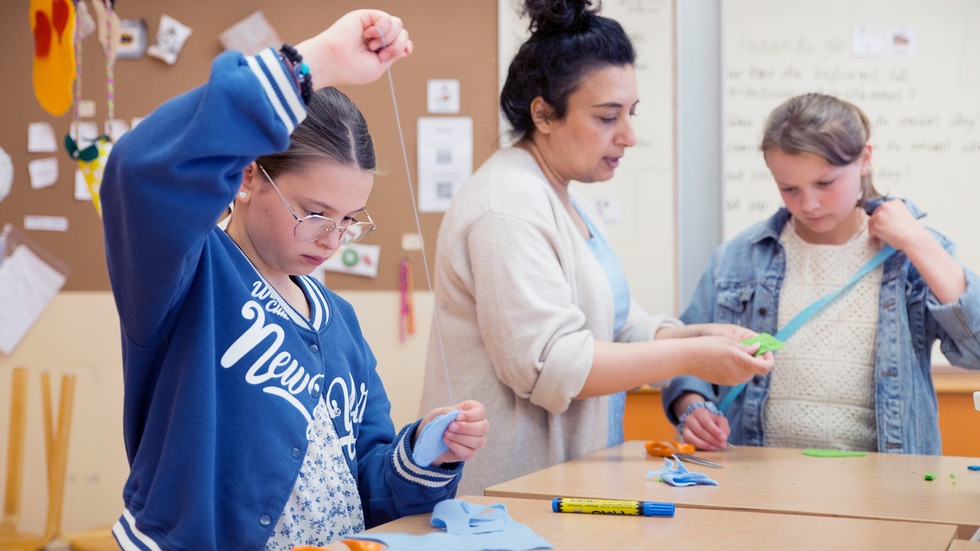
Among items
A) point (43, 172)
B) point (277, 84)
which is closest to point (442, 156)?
point (43, 172)

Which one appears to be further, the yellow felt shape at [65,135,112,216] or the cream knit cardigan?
the yellow felt shape at [65,135,112,216]

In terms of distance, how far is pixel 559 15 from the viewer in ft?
5.85

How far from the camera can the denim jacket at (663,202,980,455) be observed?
1827mm

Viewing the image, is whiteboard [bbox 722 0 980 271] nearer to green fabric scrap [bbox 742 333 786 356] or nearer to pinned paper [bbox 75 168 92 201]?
green fabric scrap [bbox 742 333 786 356]

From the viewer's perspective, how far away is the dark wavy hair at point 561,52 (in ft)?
5.81

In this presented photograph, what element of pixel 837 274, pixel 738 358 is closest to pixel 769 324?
pixel 837 274

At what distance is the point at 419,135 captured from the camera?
3.30 meters

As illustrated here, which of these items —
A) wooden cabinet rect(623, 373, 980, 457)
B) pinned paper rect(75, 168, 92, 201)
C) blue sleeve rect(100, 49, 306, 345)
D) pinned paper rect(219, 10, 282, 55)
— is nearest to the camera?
blue sleeve rect(100, 49, 306, 345)

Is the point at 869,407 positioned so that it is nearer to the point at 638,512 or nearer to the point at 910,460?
the point at 910,460

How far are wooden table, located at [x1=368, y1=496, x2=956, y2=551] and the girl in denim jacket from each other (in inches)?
25.3

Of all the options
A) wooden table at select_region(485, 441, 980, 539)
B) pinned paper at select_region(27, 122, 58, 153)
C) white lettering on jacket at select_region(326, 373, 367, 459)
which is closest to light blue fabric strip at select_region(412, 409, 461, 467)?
white lettering on jacket at select_region(326, 373, 367, 459)

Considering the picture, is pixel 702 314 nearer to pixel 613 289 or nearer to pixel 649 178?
pixel 613 289

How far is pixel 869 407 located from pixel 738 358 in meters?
0.42

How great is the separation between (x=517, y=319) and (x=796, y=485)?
52 cm
